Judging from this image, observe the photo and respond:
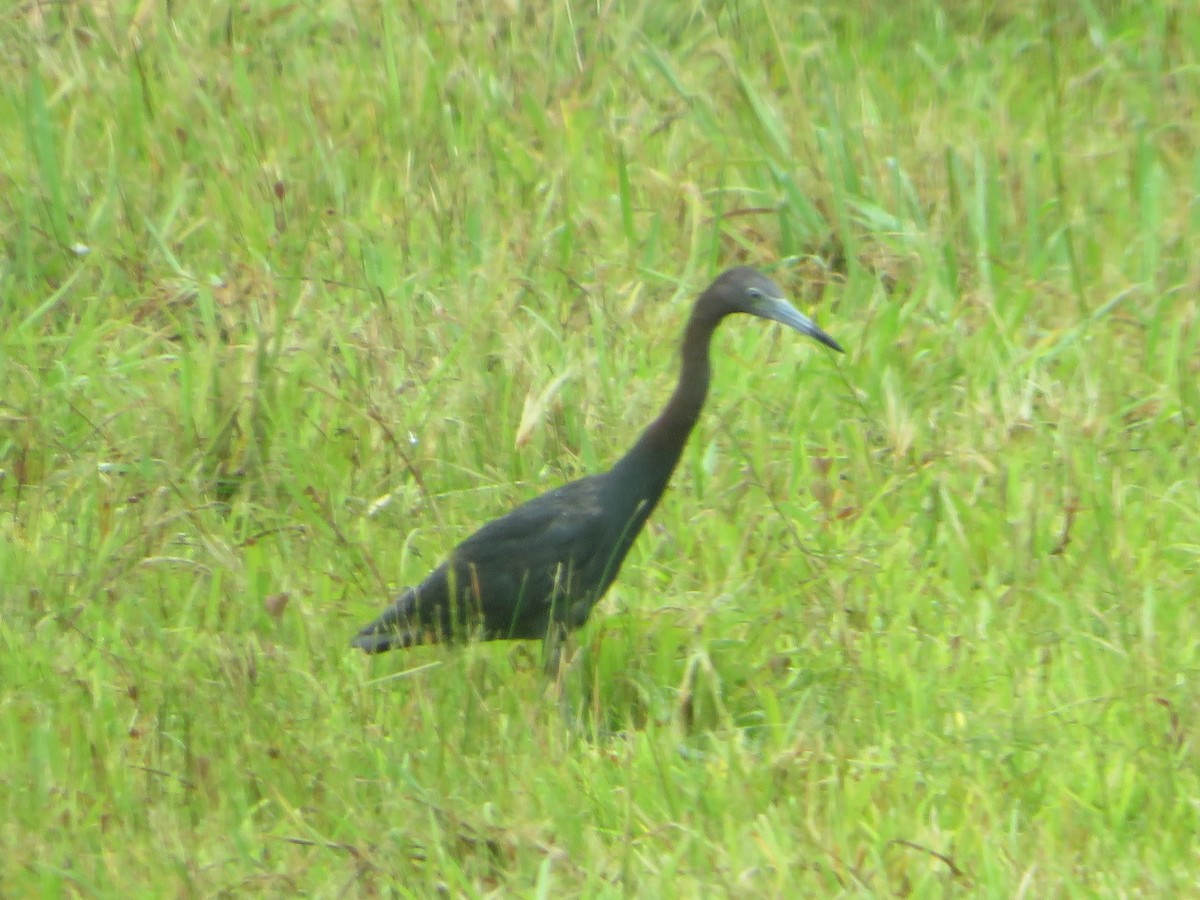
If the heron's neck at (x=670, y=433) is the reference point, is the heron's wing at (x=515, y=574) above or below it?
below

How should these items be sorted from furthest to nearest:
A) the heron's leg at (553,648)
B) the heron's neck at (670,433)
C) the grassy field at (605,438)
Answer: the heron's neck at (670,433)
the heron's leg at (553,648)
the grassy field at (605,438)

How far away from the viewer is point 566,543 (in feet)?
14.1

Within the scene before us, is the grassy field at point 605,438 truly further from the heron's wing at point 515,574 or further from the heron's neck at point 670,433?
the heron's neck at point 670,433

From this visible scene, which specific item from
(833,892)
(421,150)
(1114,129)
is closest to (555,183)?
(421,150)

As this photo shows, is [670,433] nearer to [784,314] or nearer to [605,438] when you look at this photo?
[784,314]

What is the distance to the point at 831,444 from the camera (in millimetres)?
5016

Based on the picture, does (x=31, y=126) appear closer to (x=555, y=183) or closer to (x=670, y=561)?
(x=555, y=183)

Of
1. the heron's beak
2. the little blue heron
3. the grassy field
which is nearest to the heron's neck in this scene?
the little blue heron

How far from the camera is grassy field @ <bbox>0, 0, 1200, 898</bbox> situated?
3594mm

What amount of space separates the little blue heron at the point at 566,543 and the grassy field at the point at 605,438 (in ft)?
0.37

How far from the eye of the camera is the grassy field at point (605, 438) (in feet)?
11.8

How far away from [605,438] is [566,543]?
772 mm

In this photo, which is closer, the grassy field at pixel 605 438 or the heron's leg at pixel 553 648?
the grassy field at pixel 605 438

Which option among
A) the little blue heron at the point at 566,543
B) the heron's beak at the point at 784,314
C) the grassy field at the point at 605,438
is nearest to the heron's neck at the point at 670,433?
the little blue heron at the point at 566,543
